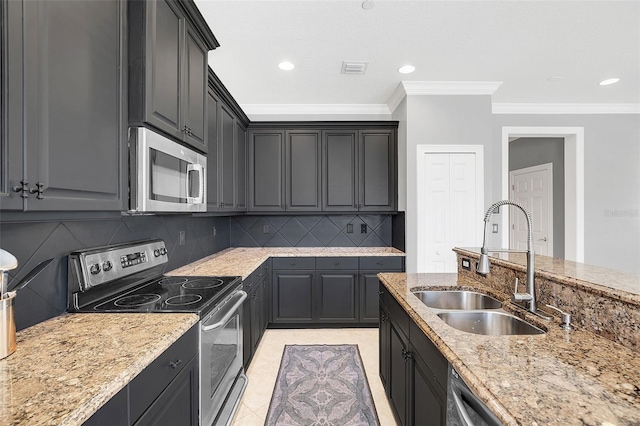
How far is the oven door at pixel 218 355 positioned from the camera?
151 centimetres

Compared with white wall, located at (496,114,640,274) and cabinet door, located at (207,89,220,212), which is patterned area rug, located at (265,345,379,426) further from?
white wall, located at (496,114,640,274)

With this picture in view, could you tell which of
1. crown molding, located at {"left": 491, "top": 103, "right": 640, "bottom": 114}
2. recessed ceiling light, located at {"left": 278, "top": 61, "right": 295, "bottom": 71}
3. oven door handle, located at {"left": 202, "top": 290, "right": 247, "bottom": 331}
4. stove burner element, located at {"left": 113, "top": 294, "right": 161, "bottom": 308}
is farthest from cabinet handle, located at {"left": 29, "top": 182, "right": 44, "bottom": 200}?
crown molding, located at {"left": 491, "top": 103, "right": 640, "bottom": 114}

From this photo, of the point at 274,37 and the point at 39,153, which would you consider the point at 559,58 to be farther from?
the point at 39,153

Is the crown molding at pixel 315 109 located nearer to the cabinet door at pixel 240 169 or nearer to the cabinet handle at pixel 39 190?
the cabinet door at pixel 240 169

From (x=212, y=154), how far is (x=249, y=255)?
4.07ft

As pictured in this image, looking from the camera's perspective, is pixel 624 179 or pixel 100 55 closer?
pixel 100 55

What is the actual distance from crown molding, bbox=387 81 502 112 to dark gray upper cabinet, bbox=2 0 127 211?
2700mm

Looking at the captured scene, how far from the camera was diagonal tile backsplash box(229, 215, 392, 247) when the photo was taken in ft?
13.4

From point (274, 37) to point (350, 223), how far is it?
2.41 metres

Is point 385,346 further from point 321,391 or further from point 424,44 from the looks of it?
point 424,44

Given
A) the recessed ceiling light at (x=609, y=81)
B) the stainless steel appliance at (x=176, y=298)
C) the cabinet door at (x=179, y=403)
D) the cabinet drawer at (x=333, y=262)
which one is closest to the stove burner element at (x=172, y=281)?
the stainless steel appliance at (x=176, y=298)

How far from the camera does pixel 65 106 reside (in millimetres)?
1056

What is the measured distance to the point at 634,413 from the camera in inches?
27.1

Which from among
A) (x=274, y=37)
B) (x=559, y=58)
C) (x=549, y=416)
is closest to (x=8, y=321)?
(x=549, y=416)
